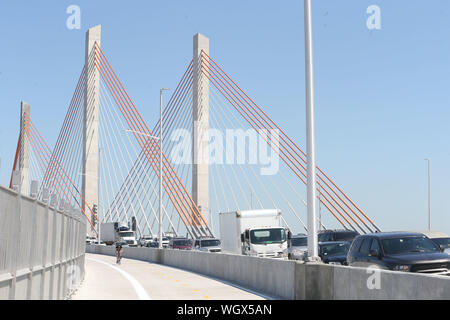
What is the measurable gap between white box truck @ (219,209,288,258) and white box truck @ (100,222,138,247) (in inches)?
1635

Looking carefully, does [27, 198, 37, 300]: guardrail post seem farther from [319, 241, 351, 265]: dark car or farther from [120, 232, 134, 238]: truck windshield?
[120, 232, 134, 238]: truck windshield

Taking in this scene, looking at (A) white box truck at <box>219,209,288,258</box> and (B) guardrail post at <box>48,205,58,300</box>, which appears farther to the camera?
(A) white box truck at <box>219,209,288,258</box>

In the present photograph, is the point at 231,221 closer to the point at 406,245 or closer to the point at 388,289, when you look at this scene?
the point at 406,245

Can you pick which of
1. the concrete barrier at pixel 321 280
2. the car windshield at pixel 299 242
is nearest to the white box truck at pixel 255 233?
the car windshield at pixel 299 242

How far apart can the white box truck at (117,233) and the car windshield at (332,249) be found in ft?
172

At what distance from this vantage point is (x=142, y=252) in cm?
4844

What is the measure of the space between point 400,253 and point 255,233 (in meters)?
16.9

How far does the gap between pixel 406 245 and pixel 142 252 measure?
3399 cm

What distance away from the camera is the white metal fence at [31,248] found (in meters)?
7.79

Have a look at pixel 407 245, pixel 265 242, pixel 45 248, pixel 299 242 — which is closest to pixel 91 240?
pixel 299 242

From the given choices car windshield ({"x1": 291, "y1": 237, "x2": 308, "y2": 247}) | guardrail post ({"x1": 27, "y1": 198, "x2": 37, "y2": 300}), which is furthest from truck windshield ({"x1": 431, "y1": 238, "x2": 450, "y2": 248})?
guardrail post ({"x1": 27, "y1": 198, "x2": 37, "y2": 300})

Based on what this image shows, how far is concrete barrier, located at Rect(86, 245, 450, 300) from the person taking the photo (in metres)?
10.3

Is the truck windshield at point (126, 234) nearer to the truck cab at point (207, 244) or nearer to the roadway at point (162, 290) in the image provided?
the truck cab at point (207, 244)
